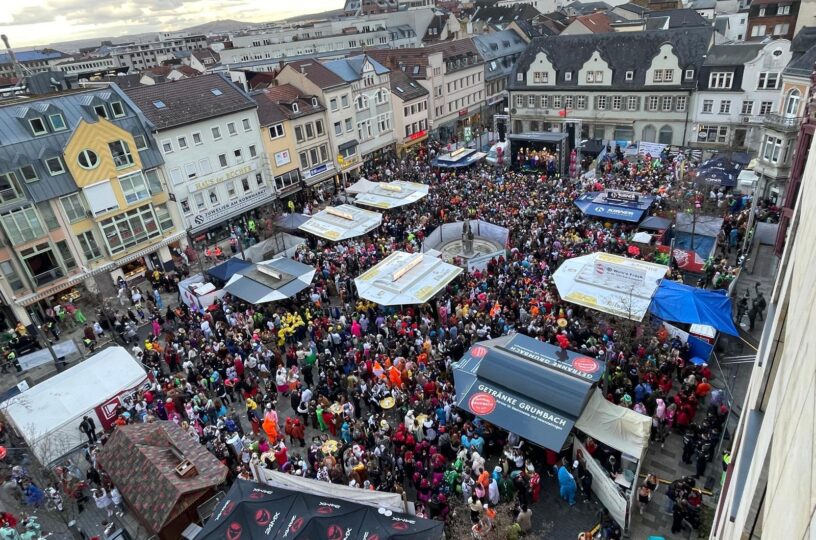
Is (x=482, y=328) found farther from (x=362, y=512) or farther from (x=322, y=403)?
(x=362, y=512)

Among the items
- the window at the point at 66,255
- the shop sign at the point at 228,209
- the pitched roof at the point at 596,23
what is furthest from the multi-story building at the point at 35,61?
the pitched roof at the point at 596,23

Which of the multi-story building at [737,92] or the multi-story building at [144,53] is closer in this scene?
the multi-story building at [737,92]

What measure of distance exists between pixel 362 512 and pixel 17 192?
85.1ft

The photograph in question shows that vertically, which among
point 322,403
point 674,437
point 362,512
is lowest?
point 674,437

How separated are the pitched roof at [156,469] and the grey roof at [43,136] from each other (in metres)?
17.7

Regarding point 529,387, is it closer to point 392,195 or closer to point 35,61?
point 392,195

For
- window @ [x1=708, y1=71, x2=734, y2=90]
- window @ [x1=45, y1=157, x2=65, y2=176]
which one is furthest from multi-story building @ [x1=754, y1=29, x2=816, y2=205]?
window @ [x1=45, y1=157, x2=65, y2=176]

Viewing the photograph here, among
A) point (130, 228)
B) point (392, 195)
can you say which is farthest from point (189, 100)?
point (392, 195)

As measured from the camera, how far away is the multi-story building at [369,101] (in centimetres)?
4459

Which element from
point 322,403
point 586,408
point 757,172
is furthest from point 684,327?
Answer: point 757,172

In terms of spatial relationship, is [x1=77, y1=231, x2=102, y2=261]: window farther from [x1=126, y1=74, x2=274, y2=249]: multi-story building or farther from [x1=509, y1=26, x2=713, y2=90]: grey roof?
[x1=509, y1=26, x2=713, y2=90]: grey roof

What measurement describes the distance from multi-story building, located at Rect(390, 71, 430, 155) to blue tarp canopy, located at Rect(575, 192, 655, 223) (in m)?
23.8

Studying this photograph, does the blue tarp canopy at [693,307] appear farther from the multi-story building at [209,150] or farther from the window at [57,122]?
the window at [57,122]

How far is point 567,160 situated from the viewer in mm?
39781
